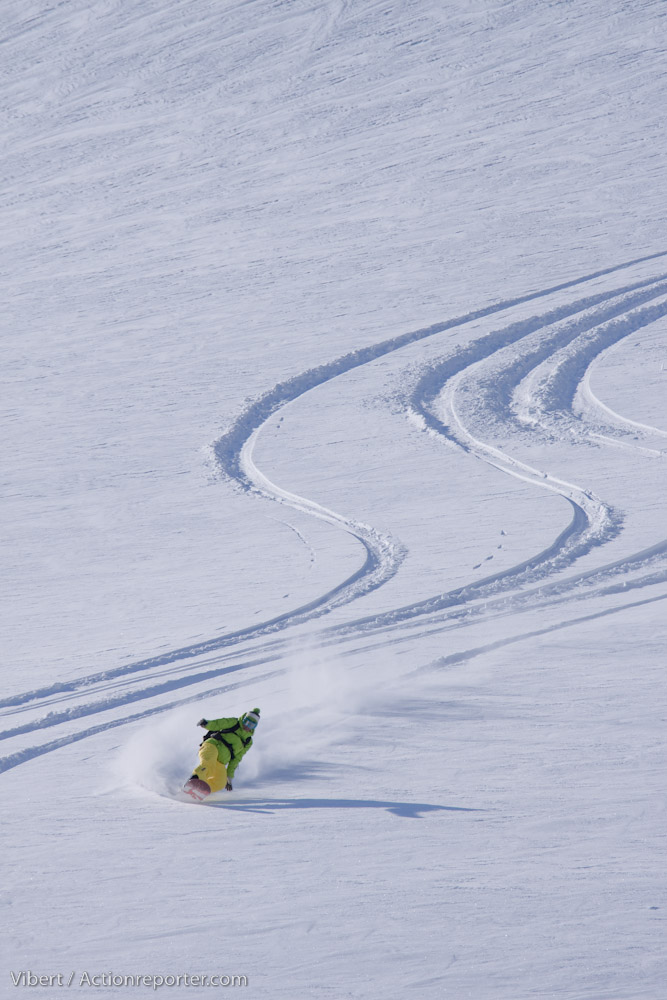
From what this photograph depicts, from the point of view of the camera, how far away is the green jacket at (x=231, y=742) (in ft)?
13.5

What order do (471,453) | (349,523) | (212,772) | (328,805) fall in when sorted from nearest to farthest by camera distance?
(328,805), (212,772), (349,523), (471,453)

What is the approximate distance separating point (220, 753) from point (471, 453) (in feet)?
21.1

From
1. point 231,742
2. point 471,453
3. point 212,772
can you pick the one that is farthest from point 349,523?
point 212,772

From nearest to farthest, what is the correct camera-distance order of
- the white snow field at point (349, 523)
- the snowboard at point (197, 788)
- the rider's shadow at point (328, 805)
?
the white snow field at point (349, 523)
the rider's shadow at point (328, 805)
the snowboard at point (197, 788)

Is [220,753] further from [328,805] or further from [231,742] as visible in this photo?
[328,805]

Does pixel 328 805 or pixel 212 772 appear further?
pixel 212 772

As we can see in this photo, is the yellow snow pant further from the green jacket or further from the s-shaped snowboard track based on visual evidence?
the s-shaped snowboard track

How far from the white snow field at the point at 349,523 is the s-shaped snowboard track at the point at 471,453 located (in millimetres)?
41

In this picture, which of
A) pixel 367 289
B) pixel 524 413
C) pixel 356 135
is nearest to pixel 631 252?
pixel 367 289

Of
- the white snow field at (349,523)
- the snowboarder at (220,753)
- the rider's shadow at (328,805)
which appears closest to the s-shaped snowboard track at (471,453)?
the white snow field at (349,523)

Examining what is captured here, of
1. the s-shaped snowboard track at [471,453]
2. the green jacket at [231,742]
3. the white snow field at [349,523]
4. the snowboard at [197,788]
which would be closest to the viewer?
the white snow field at [349,523]

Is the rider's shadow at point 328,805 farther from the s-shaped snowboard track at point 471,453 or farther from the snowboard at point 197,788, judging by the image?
the s-shaped snowboard track at point 471,453

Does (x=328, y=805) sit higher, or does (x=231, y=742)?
(x=231, y=742)

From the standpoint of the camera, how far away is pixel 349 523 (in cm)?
847
